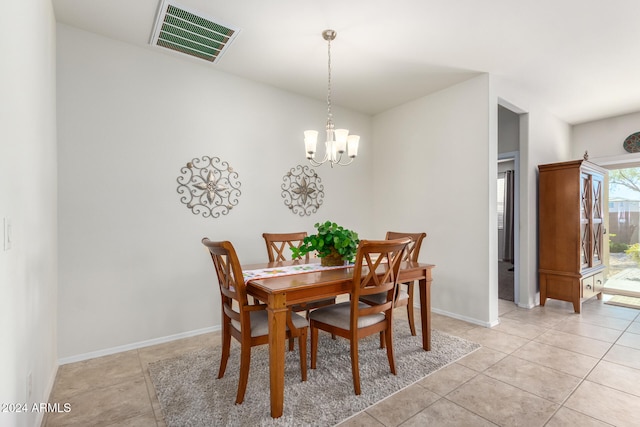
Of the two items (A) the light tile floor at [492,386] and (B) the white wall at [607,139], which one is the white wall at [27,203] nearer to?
(A) the light tile floor at [492,386]

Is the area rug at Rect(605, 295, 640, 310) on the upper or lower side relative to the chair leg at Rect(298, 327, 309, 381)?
lower

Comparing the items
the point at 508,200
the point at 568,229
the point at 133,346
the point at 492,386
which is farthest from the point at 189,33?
the point at 508,200

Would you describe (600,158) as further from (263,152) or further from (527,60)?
(263,152)

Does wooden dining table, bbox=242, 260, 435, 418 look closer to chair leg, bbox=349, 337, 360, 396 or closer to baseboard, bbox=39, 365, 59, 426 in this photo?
chair leg, bbox=349, 337, 360, 396

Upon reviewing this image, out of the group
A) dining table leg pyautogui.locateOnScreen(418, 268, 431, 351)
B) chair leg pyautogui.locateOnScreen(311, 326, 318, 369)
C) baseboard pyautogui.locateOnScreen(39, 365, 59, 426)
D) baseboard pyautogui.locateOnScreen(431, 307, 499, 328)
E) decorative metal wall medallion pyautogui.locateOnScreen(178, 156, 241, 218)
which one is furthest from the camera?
baseboard pyautogui.locateOnScreen(431, 307, 499, 328)

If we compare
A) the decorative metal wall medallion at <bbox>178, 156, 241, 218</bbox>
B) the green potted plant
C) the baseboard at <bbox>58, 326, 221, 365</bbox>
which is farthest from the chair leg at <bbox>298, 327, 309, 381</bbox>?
the decorative metal wall medallion at <bbox>178, 156, 241, 218</bbox>

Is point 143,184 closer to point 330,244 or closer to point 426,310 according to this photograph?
point 330,244

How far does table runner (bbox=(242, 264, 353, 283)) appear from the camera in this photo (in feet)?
7.00

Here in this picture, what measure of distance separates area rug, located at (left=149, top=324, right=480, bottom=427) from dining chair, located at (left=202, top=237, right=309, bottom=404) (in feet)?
0.37

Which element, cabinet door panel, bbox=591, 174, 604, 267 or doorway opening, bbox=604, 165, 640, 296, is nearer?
cabinet door panel, bbox=591, 174, 604, 267

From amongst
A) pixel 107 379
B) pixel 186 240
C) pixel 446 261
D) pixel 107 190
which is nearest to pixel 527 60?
pixel 446 261

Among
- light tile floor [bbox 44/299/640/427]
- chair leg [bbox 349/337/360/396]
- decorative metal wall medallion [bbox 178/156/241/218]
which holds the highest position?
decorative metal wall medallion [bbox 178/156/241/218]

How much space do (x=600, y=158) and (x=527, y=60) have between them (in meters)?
2.68

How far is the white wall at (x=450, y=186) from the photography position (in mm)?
3230
